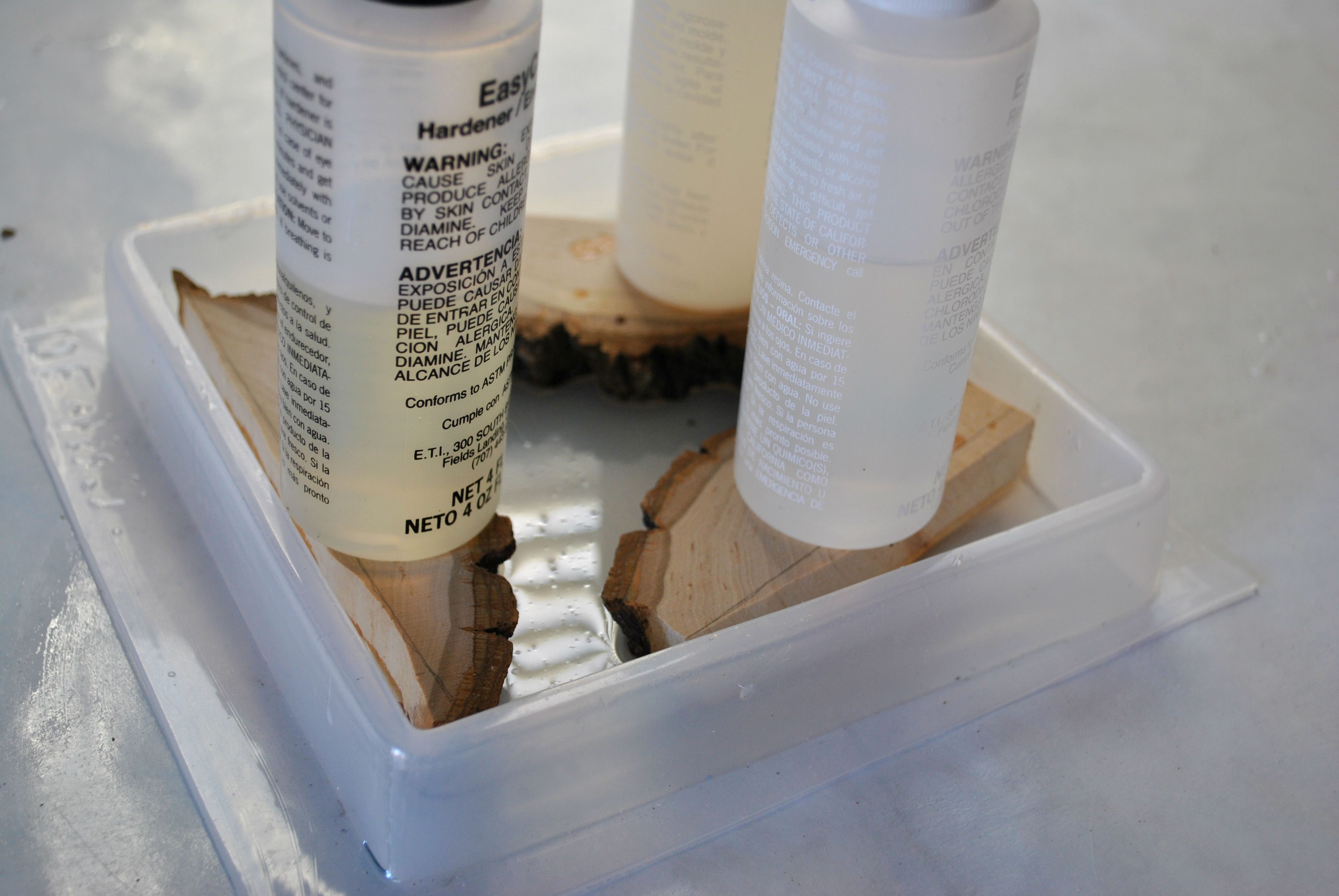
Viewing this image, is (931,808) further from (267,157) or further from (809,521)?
(267,157)

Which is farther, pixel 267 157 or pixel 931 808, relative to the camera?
pixel 267 157

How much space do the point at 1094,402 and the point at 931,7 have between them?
0.29m

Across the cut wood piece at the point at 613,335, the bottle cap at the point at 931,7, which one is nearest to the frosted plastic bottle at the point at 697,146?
the cut wood piece at the point at 613,335

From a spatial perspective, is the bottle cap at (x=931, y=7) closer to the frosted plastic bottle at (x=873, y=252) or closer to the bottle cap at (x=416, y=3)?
the frosted plastic bottle at (x=873, y=252)

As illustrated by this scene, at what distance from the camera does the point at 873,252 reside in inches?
13.8

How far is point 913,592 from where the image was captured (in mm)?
396

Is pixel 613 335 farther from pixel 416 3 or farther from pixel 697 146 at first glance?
pixel 416 3

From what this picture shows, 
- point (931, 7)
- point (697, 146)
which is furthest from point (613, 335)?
point (931, 7)

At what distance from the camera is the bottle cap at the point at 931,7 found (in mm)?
320

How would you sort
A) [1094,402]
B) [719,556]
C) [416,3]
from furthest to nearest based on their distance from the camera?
[1094,402], [719,556], [416,3]

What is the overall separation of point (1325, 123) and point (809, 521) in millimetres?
555

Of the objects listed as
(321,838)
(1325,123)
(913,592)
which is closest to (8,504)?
(321,838)

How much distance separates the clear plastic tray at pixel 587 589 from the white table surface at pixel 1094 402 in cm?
1

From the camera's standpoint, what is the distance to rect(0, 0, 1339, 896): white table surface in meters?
0.38
